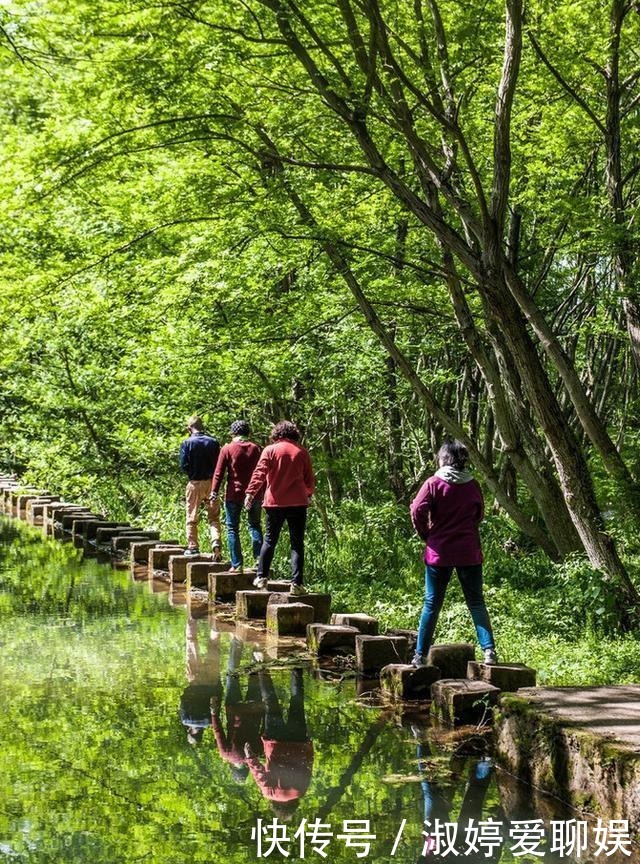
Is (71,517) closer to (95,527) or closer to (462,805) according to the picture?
(95,527)

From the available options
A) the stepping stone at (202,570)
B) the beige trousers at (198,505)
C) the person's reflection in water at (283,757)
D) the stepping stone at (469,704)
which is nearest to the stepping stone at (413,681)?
the stepping stone at (469,704)

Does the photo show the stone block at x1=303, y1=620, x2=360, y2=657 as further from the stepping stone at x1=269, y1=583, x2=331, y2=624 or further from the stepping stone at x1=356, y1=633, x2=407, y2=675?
the stepping stone at x1=269, y1=583, x2=331, y2=624

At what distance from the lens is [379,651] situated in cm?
867

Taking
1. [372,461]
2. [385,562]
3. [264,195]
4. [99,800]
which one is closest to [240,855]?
[99,800]

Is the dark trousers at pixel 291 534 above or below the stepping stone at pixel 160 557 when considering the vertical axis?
above

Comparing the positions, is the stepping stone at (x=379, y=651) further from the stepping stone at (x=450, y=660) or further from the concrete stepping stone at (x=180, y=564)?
the concrete stepping stone at (x=180, y=564)

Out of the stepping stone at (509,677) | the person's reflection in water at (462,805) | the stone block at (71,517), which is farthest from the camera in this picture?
the stone block at (71,517)

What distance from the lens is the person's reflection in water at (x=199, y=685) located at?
23.2 feet

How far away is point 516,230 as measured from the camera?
1296 centimetres

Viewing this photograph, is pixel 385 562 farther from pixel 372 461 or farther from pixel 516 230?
pixel 516 230

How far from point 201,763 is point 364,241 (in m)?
7.32

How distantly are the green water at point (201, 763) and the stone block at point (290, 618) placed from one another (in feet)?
1.58

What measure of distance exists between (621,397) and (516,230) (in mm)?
8168

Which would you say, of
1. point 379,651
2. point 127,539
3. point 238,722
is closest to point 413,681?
point 379,651
